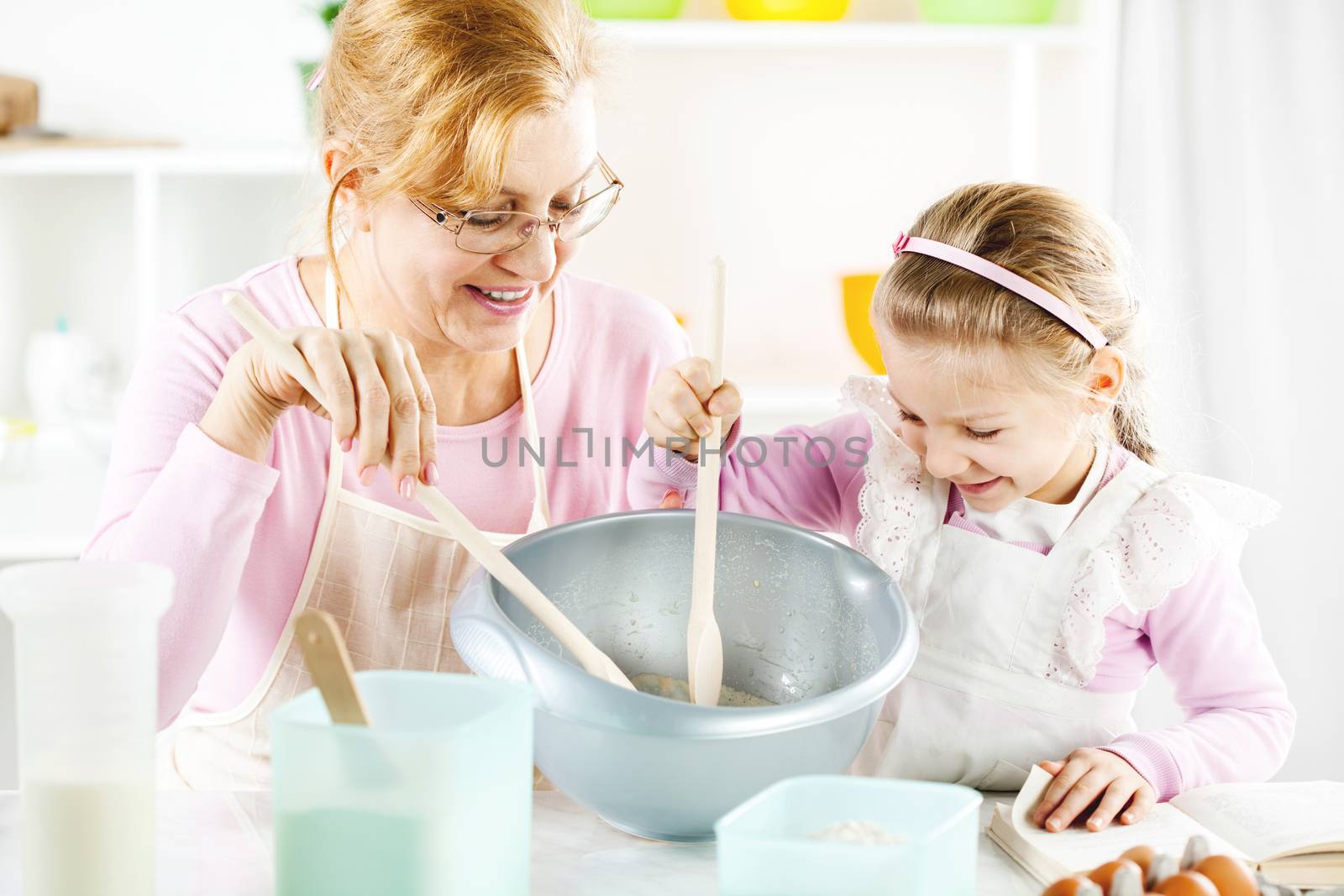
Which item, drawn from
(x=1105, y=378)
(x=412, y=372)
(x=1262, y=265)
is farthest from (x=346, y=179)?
(x=1262, y=265)

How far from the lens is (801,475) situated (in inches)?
52.0

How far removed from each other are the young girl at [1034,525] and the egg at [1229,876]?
35 centimetres

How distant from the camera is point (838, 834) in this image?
1.96ft

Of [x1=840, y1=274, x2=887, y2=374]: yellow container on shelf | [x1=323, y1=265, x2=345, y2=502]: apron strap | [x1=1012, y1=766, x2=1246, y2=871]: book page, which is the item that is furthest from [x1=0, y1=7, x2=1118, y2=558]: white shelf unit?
[x1=1012, y1=766, x2=1246, y2=871]: book page

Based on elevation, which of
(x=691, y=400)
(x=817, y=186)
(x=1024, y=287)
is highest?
(x=817, y=186)

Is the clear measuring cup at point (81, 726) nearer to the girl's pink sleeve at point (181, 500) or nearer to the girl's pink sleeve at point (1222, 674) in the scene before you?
the girl's pink sleeve at point (181, 500)

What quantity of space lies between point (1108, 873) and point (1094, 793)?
0.21 meters

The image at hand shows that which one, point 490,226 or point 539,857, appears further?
point 490,226

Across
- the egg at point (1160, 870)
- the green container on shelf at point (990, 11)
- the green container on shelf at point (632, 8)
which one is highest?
the green container on shelf at point (990, 11)

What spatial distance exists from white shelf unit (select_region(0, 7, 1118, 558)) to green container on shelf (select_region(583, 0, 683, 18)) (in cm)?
3

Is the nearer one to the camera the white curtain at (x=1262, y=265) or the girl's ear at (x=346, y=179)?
the girl's ear at (x=346, y=179)

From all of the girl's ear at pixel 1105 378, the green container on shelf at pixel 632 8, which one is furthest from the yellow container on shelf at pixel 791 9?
the girl's ear at pixel 1105 378

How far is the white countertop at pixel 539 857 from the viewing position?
74 centimetres

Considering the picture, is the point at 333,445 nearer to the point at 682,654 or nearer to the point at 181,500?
the point at 181,500
